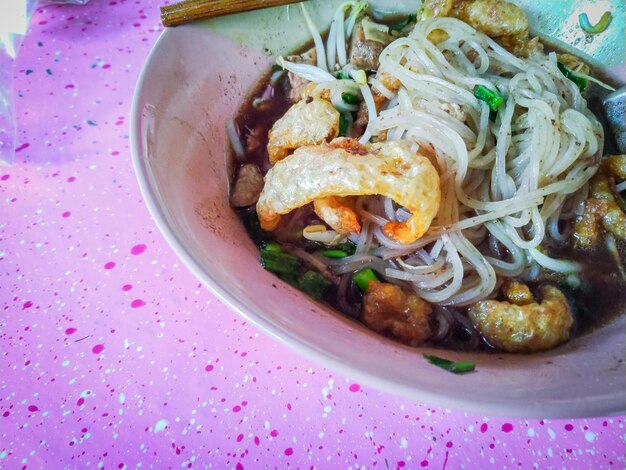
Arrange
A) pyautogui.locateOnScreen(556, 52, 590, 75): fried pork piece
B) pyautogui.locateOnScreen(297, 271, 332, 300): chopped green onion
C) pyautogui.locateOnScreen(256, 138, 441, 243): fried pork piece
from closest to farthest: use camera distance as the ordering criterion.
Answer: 1. pyautogui.locateOnScreen(256, 138, 441, 243): fried pork piece
2. pyautogui.locateOnScreen(297, 271, 332, 300): chopped green onion
3. pyautogui.locateOnScreen(556, 52, 590, 75): fried pork piece

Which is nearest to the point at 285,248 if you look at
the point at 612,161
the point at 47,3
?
the point at 612,161

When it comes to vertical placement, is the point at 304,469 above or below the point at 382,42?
below

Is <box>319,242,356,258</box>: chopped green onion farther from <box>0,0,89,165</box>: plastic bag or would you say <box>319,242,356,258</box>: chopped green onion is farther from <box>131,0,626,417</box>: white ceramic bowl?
<box>0,0,89,165</box>: plastic bag

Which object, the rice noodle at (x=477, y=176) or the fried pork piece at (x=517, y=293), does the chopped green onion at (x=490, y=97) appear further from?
the fried pork piece at (x=517, y=293)

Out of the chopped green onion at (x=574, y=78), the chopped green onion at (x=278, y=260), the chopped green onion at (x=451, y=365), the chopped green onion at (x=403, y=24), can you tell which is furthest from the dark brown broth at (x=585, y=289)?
the chopped green onion at (x=403, y=24)

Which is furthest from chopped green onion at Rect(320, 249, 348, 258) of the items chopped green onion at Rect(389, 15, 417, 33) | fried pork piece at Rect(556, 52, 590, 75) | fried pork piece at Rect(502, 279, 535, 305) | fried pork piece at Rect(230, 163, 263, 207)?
fried pork piece at Rect(556, 52, 590, 75)

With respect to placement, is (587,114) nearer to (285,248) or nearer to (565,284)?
(565,284)
